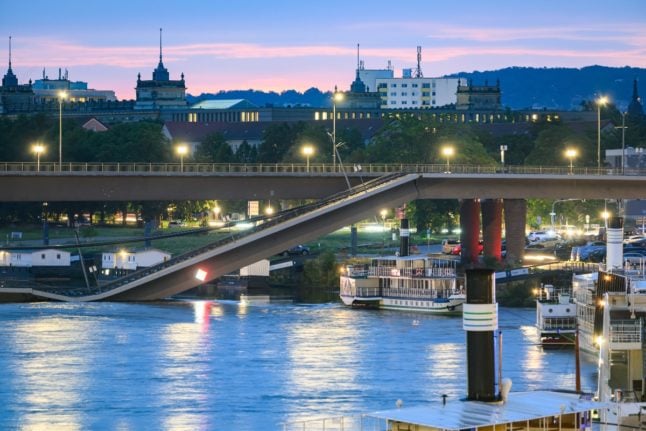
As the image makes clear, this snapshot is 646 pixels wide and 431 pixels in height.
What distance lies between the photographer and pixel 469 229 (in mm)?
119188

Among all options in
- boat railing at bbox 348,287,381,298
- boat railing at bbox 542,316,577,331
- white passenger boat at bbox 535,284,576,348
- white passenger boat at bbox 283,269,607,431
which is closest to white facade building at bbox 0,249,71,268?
boat railing at bbox 348,287,381,298

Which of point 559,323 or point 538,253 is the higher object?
point 538,253

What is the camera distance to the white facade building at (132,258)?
120 meters

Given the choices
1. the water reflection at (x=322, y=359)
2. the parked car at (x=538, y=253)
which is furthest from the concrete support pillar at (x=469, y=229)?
the water reflection at (x=322, y=359)

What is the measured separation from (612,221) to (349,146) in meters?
126

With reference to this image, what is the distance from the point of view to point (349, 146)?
200 m

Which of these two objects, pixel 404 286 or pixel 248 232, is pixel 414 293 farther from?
pixel 248 232

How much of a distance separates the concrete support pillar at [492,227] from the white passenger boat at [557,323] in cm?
3882

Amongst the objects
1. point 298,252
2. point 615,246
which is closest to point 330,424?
point 615,246

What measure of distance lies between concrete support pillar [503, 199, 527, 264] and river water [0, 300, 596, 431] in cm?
2349

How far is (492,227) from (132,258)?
2142cm

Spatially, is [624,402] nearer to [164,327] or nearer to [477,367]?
[477,367]

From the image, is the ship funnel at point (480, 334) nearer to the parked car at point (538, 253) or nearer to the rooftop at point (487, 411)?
the rooftop at point (487, 411)

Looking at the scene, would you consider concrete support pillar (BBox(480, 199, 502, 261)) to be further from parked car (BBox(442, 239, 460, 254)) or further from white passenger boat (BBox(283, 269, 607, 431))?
white passenger boat (BBox(283, 269, 607, 431))
